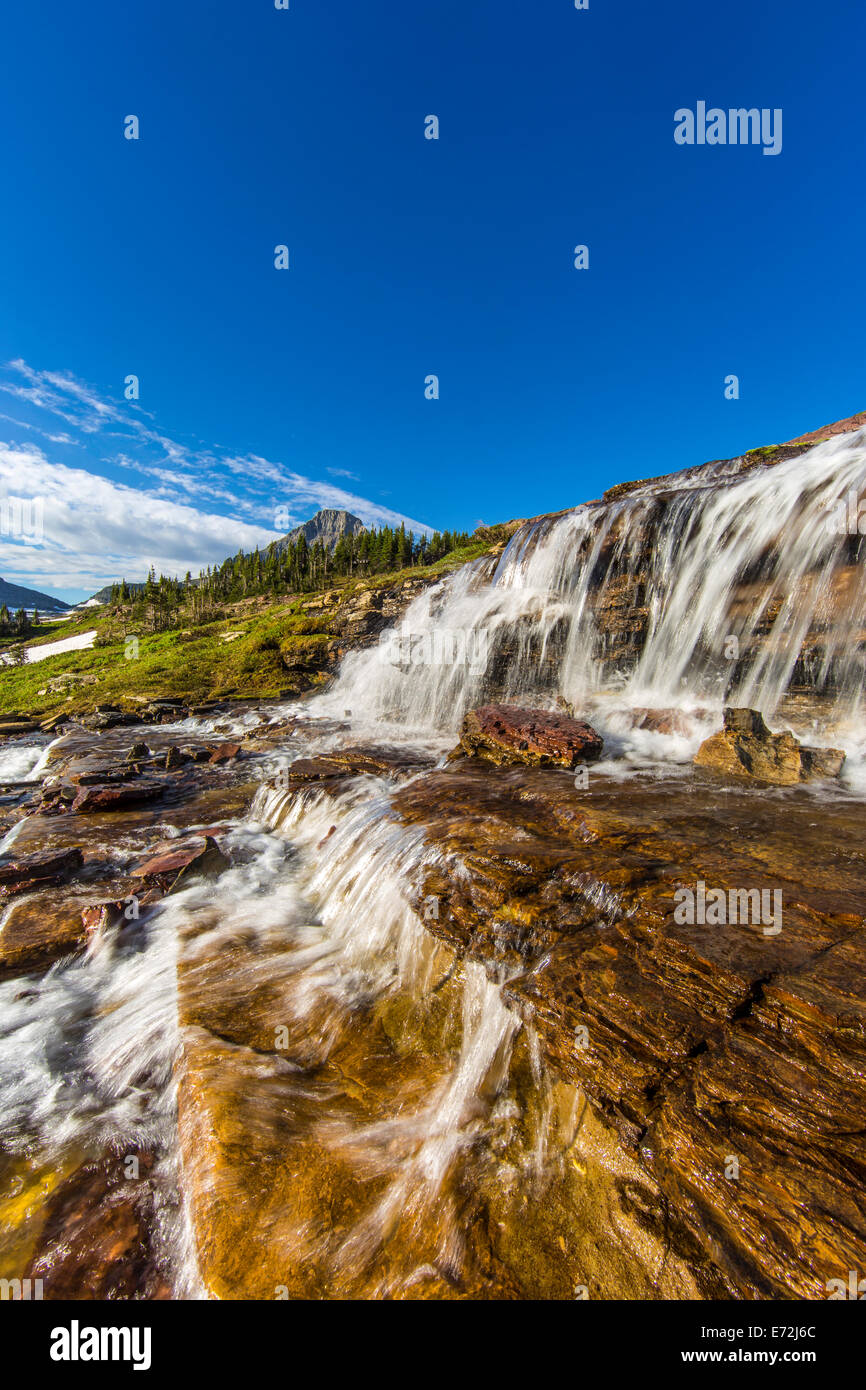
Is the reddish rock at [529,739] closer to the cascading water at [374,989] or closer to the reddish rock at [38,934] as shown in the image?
the cascading water at [374,989]

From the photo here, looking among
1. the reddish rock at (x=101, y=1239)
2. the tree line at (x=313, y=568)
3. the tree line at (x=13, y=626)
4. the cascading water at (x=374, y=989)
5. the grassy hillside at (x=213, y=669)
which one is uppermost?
the tree line at (x=313, y=568)

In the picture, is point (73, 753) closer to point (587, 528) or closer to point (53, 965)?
point (53, 965)

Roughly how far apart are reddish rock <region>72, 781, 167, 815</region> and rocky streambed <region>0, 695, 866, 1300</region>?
10.1 feet

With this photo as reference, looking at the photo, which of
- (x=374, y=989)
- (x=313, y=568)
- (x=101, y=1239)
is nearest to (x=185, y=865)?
(x=374, y=989)

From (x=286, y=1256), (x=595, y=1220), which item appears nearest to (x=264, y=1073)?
(x=286, y=1256)

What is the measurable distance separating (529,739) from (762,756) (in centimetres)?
453

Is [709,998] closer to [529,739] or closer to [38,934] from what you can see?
[529,739]

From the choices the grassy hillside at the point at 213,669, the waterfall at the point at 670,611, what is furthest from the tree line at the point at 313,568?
the waterfall at the point at 670,611

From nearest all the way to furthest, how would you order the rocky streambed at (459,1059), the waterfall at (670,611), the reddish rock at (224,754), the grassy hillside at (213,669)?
the rocky streambed at (459,1059) < the waterfall at (670,611) < the reddish rock at (224,754) < the grassy hillside at (213,669)

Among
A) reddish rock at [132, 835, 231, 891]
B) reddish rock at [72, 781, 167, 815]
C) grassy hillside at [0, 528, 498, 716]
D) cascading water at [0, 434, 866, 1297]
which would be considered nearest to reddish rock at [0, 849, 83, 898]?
reddish rock at [132, 835, 231, 891]

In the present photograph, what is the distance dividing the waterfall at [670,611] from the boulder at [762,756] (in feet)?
8.38

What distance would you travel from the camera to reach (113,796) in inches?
440

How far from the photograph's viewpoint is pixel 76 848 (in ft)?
28.9

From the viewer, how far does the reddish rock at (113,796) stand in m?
11.1
